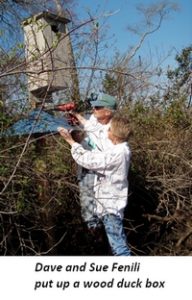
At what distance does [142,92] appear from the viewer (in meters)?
3.44

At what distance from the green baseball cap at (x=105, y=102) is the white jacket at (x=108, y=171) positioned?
214mm

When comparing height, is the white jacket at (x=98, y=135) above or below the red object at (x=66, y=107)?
below

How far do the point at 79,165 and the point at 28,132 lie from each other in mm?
296

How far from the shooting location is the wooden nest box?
9.24 ft

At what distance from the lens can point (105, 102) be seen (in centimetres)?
302

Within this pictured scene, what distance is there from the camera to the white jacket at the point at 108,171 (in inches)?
113

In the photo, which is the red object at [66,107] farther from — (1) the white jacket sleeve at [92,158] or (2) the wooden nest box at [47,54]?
(1) the white jacket sleeve at [92,158]
